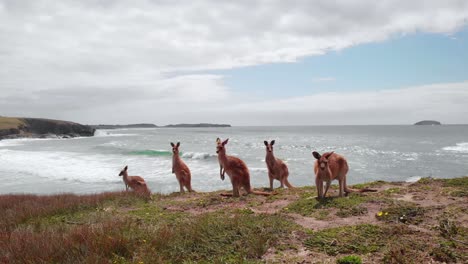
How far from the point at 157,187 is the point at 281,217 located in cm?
1604

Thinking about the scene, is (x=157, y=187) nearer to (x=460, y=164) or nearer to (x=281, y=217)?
(x=281, y=217)

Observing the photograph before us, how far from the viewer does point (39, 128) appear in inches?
4336

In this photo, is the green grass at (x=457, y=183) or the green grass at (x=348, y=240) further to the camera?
the green grass at (x=457, y=183)

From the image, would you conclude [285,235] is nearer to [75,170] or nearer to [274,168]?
[274,168]

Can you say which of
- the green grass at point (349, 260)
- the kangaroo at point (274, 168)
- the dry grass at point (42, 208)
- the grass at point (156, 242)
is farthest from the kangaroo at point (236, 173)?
the green grass at point (349, 260)

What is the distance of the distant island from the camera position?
96.3 m

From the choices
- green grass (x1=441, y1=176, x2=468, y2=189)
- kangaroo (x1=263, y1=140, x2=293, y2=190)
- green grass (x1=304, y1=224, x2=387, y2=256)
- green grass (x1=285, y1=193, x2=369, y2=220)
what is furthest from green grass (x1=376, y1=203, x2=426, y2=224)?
kangaroo (x1=263, y1=140, x2=293, y2=190)

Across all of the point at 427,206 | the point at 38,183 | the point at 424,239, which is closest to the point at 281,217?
the point at 424,239

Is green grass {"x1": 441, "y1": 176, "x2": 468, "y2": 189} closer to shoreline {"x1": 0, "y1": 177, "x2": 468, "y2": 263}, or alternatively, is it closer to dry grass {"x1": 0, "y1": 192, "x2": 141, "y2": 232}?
shoreline {"x1": 0, "y1": 177, "x2": 468, "y2": 263}

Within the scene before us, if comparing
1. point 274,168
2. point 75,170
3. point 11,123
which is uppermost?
point 11,123

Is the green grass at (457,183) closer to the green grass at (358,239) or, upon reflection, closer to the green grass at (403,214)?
the green grass at (403,214)

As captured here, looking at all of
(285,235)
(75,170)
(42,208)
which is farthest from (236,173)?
(75,170)

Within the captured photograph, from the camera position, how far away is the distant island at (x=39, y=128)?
316 feet

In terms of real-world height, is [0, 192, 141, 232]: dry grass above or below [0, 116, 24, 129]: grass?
below
